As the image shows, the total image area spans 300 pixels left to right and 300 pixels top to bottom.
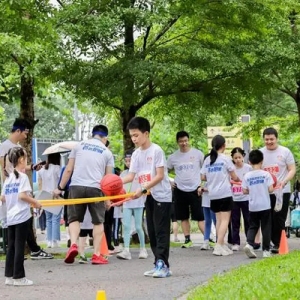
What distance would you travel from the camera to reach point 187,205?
1484 cm

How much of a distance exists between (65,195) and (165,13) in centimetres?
348

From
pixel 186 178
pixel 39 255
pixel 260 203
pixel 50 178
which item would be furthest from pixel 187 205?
pixel 39 255

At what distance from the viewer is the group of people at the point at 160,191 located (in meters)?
9.81

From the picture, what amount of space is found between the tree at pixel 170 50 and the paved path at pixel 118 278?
3243 mm

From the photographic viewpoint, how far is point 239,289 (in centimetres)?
798

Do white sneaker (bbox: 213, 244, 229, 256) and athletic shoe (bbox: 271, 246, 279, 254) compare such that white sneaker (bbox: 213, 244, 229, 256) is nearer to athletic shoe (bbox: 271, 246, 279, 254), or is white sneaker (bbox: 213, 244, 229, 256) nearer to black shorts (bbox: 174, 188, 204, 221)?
athletic shoe (bbox: 271, 246, 279, 254)

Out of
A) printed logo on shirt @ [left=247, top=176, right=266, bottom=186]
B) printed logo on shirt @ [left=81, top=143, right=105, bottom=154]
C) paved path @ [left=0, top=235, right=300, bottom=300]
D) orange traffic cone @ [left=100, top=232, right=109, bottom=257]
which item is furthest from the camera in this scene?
orange traffic cone @ [left=100, top=232, right=109, bottom=257]

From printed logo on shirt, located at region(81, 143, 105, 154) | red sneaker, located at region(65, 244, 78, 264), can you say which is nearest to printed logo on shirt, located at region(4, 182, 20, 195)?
red sneaker, located at region(65, 244, 78, 264)

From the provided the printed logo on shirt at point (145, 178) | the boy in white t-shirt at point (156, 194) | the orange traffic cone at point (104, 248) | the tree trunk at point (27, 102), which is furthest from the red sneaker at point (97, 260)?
the tree trunk at point (27, 102)

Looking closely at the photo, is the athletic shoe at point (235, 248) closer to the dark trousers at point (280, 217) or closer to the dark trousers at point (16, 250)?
the dark trousers at point (280, 217)

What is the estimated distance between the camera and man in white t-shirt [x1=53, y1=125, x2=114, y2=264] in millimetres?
11945

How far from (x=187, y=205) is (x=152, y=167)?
4.73m

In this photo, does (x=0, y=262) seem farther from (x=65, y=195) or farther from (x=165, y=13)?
(x=165, y=13)

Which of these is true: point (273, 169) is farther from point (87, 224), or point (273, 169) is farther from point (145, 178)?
point (145, 178)
